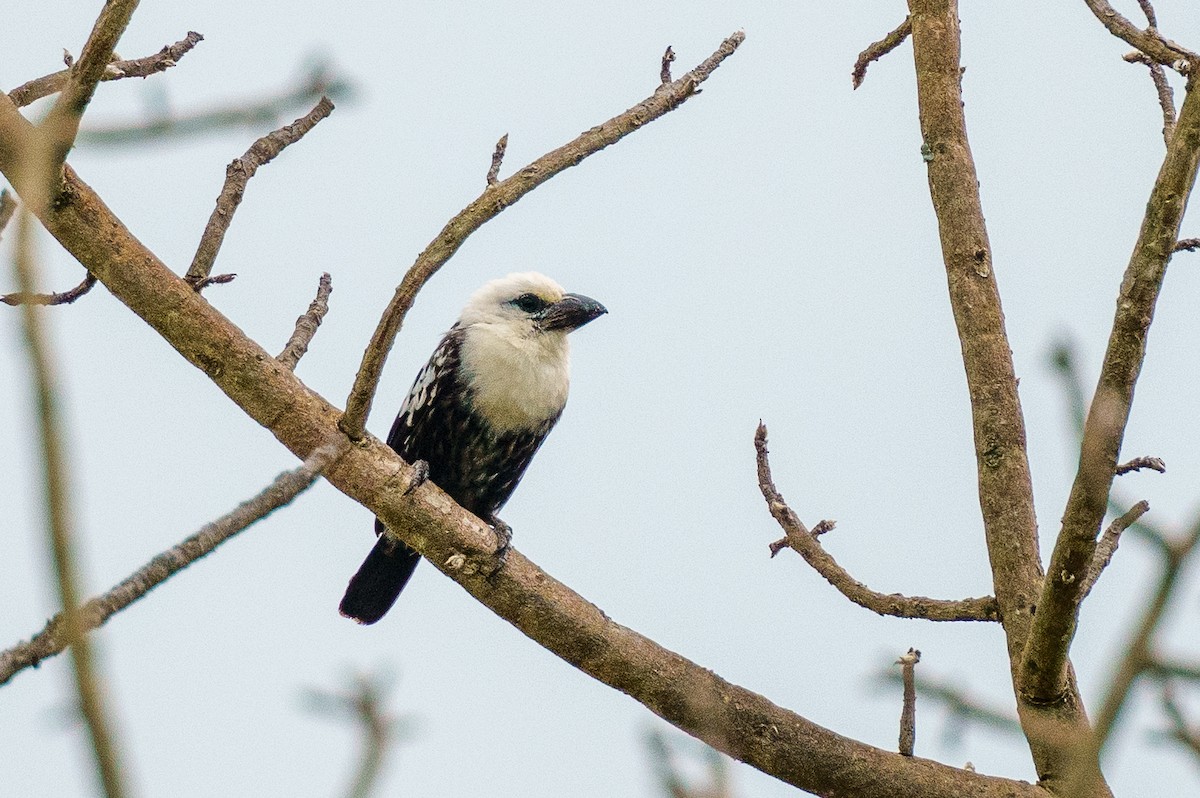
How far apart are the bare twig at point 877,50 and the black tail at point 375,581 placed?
9.80ft

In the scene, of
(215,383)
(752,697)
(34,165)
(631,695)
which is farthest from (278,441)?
(34,165)

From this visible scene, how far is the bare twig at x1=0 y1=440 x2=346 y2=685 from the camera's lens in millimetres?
1729

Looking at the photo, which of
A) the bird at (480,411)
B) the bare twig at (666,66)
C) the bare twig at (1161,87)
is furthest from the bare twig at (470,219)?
the bird at (480,411)

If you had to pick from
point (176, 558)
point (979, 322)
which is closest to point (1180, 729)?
point (176, 558)

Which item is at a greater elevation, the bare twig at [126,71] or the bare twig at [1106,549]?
the bare twig at [126,71]

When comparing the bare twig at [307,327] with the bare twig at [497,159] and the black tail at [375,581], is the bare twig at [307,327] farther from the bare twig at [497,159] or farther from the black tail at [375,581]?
the black tail at [375,581]

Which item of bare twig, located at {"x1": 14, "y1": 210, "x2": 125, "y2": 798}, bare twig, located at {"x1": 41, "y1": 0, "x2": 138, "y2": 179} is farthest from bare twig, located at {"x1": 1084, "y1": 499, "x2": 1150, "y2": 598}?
bare twig, located at {"x1": 14, "y1": 210, "x2": 125, "y2": 798}

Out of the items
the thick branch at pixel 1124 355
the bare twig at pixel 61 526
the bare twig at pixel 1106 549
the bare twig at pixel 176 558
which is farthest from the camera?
the bare twig at pixel 1106 549

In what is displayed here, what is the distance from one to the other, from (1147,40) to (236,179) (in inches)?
107

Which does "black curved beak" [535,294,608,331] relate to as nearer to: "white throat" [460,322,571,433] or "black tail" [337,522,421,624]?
"white throat" [460,322,571,433]

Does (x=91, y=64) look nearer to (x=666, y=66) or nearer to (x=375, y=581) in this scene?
(x=666, y=66)

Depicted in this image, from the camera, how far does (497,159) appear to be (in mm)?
3959

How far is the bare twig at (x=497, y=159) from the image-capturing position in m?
3.90

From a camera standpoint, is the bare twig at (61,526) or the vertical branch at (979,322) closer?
the bare twig at (61,526)
